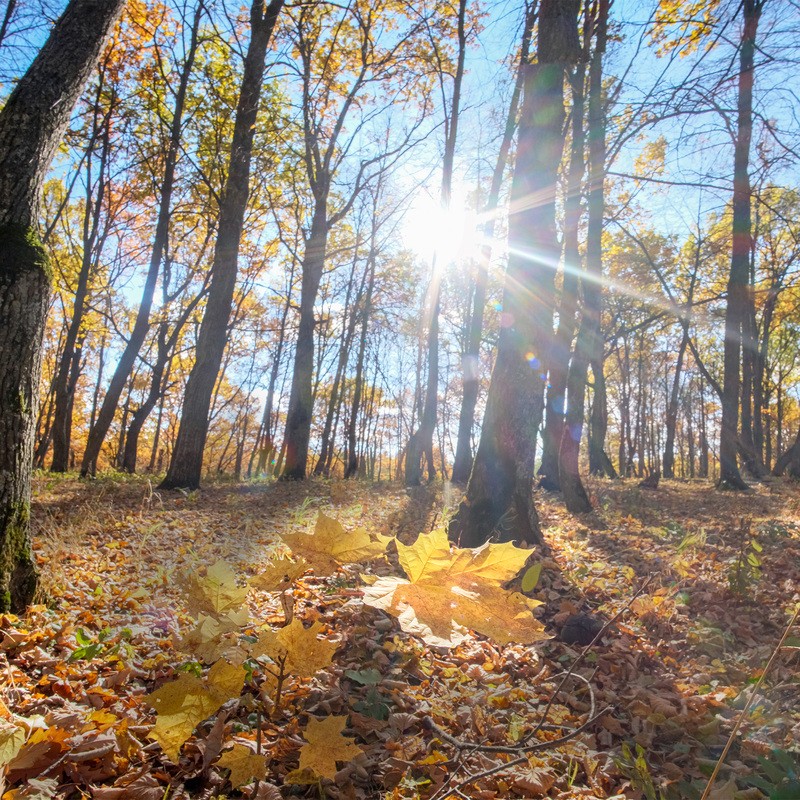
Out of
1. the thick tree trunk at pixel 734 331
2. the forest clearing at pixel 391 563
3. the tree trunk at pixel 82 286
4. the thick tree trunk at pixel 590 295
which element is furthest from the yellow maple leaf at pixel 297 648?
the tree trunk at pixel 82 286

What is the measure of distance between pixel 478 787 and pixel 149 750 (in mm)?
1212

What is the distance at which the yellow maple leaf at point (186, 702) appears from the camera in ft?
3.13

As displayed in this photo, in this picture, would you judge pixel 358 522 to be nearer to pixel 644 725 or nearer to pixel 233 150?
pixel 644 725

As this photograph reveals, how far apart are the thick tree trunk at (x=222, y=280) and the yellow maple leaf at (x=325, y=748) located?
295 inches

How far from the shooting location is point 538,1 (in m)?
5.82

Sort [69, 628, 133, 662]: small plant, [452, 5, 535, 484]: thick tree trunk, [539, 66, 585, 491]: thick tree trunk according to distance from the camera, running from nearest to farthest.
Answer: [69, 628, 133, 662]: small plant < [539, 66, 585, 491]: thick tree trunk < [452, 5, 535, 484]: thick tree trunk

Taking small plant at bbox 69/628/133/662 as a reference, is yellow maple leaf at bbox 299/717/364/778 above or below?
above

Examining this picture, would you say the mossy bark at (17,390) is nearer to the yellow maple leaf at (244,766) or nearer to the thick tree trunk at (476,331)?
the yellow maple leaf at (244,766)

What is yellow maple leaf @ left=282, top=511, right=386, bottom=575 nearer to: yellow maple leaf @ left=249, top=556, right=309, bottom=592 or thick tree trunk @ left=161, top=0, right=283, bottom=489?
yellow maple leaf @ left=249, top=556, right=309, bottom=592

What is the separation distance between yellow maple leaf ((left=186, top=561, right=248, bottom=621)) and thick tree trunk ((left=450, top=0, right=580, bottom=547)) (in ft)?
12.9

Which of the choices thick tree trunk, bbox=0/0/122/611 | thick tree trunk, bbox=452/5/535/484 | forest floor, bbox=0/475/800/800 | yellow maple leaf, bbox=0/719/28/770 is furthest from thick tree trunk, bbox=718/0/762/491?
yellow maple leaf, bbox=0/719/28/770

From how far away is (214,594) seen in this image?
1.02m

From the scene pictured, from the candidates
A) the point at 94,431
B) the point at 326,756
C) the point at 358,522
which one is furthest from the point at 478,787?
the point at 94,431

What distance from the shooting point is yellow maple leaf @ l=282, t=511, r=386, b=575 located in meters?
0.95
